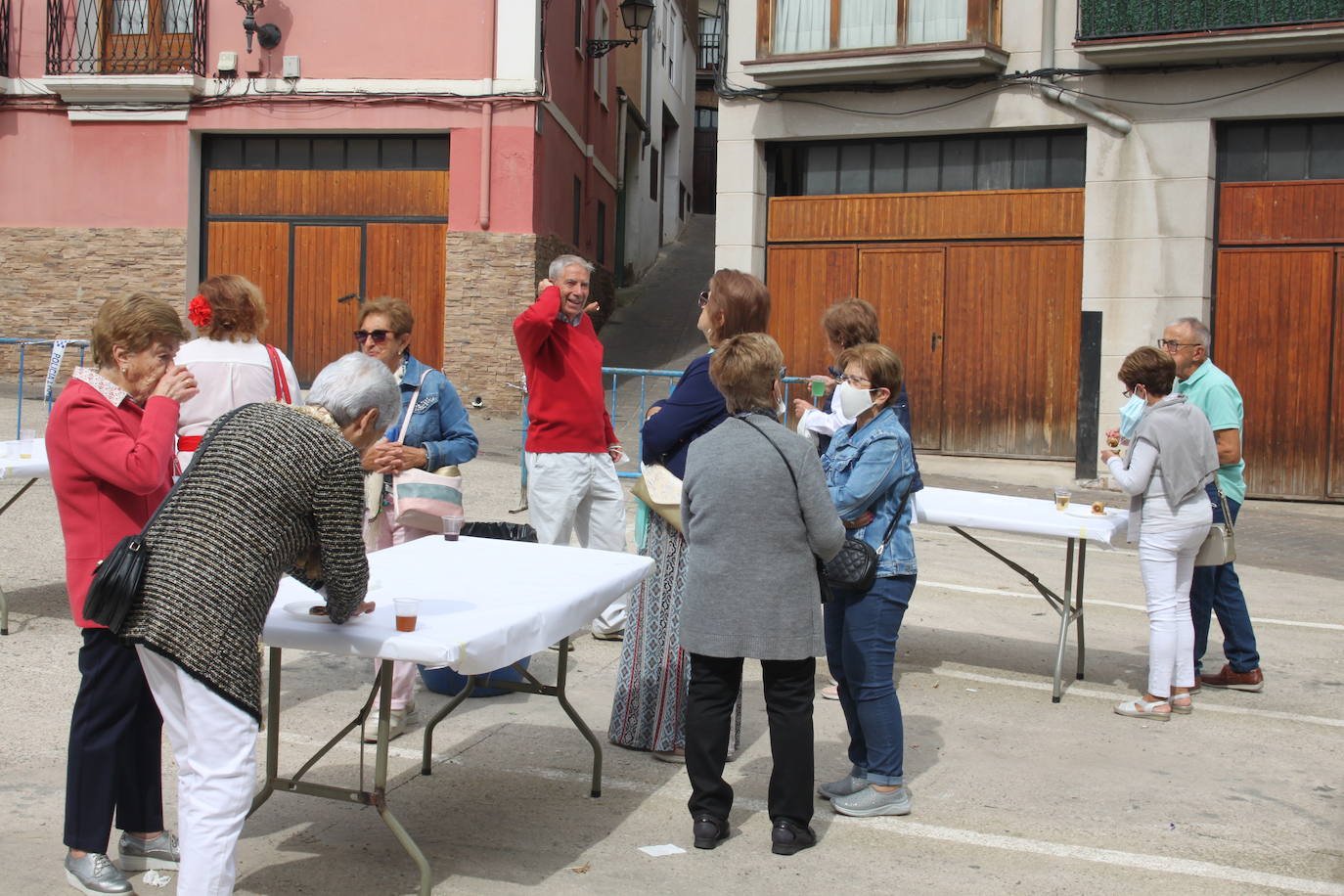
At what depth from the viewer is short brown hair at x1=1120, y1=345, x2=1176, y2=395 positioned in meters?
5.67

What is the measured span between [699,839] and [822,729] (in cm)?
146

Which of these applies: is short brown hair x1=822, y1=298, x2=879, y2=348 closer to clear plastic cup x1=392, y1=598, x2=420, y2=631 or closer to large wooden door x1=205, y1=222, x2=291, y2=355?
clear plastic cup x1=392, y1=598, x2=420, y2=631

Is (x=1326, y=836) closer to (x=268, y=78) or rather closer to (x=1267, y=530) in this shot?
(x=1267, y=530)

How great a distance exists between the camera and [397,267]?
17.9 meters

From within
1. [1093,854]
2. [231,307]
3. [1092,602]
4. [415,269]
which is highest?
[415,269]

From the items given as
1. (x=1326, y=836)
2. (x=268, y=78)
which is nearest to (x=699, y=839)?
(x=1326, y=836)

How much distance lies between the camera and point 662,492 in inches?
197

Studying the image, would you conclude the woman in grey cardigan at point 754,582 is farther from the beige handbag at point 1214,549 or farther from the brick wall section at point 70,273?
the brick wall section at point 70,273

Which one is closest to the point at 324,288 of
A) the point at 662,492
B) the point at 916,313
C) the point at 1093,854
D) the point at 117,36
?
the point at 117,36

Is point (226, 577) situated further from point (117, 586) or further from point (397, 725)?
point (397, 725)

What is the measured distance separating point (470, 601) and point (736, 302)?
168 cm

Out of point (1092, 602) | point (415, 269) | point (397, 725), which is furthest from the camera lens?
point (415, 269)

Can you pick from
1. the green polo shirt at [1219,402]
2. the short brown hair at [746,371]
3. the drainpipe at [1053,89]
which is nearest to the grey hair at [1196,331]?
the green polo shirt at [1219,402]

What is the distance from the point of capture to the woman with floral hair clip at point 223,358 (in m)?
4.85
